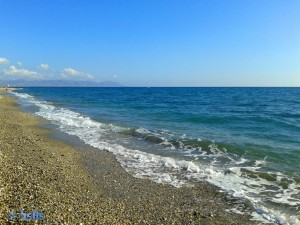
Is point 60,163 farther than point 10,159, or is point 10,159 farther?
point 60,163

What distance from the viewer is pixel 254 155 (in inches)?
599

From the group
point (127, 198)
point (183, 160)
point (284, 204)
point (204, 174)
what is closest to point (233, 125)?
point (183, 160)

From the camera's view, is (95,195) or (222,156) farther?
(222,156)

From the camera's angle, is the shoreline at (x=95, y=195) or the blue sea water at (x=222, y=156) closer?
the shoreline at (x=95, y=195)

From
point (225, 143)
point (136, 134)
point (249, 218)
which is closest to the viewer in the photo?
point (249, 218)

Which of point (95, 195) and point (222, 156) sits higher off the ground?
point (95, 195)

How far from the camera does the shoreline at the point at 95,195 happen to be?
746 cm

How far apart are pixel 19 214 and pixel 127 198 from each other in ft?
11.3

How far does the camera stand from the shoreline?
294 inches

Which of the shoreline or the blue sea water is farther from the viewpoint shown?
the blue sea water

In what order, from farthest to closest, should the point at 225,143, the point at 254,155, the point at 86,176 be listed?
the point at 225,143 < the point at 254,155 < the point at 86,176

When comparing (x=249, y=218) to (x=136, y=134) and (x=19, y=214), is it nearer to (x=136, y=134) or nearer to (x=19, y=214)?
(x=19, y=214)

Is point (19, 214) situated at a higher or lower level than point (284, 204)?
higher

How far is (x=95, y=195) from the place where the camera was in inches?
359
